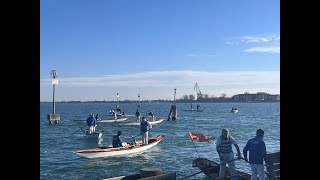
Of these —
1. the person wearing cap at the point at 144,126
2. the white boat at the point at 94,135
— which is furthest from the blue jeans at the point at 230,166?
the white boat at the point at 94,135

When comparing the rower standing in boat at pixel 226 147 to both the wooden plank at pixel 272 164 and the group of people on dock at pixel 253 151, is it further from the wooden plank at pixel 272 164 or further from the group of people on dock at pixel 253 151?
the wooden plank at pixel 272 164

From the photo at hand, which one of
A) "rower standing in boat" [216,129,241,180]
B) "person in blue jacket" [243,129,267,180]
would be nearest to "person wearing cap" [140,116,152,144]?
"rower standing in boat" [216,129,241,180]

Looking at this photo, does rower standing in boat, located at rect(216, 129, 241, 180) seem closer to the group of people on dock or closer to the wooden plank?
the group of people on dock

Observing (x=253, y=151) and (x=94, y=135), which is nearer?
(x=253, y=151)

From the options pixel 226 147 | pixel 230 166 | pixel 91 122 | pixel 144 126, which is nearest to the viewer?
pixel 226 147

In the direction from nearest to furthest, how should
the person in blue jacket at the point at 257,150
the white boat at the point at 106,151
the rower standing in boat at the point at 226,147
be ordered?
the person in blue jacket at the point at 257,150 < the rower standing in boat at the point at 226,147 < the white boat at the point at 106,151

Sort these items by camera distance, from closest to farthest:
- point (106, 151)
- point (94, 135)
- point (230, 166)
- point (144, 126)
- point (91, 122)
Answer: point (230, 166)
point (106, 151)
point (144, 126)
point (91, 122)
point (94, 135)

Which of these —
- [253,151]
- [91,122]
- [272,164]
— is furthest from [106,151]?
[253,151]

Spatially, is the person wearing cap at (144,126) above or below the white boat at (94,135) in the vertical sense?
above

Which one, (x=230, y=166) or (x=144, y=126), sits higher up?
(x=144, y=126)

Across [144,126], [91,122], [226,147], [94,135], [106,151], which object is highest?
[226,147]

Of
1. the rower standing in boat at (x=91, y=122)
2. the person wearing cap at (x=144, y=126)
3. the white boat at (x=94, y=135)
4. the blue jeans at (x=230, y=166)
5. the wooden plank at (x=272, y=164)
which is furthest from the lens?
the white boat at (x=94, y=135)

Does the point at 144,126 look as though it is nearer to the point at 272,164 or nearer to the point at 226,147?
the point at 226,147
